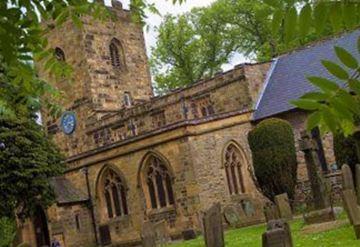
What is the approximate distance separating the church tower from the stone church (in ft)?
0.23

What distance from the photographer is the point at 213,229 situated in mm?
12000

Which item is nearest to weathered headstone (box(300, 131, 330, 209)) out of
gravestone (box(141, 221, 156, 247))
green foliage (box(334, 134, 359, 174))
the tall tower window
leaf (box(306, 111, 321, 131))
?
green foliage (box(334, 134, 359, 174))

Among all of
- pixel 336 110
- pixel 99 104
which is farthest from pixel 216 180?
pixel 336 110

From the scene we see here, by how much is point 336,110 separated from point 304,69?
2630 centimetres

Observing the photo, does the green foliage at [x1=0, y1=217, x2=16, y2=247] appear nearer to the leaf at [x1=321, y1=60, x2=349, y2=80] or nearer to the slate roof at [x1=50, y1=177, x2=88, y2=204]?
the slate roof at [x1=50, y1=177, x2=88, y2=204]

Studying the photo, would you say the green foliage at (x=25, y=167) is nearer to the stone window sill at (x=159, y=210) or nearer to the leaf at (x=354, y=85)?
the stone window sill at (x=159, y=210)

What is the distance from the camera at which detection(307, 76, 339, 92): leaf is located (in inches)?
63.6

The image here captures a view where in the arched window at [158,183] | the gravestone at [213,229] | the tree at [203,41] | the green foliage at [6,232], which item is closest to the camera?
the gravestone at [213,229]

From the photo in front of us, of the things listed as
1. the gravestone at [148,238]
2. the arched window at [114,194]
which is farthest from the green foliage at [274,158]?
the arched window at [114,194]

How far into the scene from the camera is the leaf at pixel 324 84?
1.62 m

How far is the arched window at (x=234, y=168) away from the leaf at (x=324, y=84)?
22949 millimetres

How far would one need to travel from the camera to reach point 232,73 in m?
28.5

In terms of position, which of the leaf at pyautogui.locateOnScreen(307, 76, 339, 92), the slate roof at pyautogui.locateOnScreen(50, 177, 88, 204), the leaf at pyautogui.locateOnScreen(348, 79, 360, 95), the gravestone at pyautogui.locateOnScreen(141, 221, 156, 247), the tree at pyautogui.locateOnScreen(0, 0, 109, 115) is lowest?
the gravestone at pyautogui.locateOnScreen(141, 221, 156, 247)

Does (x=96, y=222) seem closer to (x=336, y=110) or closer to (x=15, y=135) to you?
(x=15, y=135)
